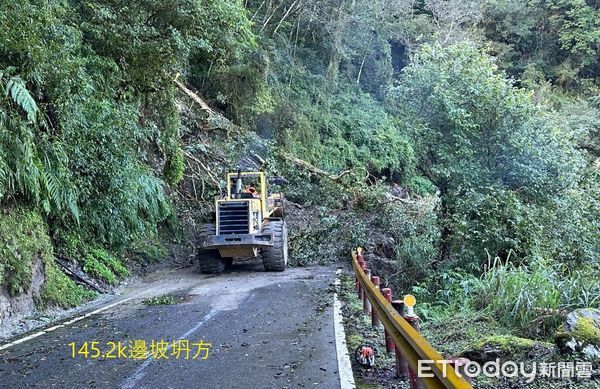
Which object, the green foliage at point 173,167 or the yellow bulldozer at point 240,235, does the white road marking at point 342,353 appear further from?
the green foliage at point 173,167

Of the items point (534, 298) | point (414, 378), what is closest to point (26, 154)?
point (414, 378)

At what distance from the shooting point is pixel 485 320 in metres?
7.89

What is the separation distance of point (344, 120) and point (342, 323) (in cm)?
2463

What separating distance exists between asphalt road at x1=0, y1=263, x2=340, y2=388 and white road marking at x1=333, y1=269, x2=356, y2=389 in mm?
90

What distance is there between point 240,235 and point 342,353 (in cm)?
893

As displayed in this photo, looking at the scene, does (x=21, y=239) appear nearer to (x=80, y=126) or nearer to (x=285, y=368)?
(x=80, y=126)

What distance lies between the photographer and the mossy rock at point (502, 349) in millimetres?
5539

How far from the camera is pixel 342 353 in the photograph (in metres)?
6.26

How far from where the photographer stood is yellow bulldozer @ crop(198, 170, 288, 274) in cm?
1492

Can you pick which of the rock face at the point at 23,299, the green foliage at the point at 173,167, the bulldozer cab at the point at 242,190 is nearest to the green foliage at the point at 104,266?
the rock face at the point at 23,299

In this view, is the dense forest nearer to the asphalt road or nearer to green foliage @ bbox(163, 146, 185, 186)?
green foliage @ bbox(163, 146, 185, 186)

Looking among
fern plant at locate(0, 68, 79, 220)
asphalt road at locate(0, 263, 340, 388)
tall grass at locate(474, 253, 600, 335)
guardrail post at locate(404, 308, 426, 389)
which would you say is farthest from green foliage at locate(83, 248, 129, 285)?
guardrail post at locate(404, 308, 426, 389)

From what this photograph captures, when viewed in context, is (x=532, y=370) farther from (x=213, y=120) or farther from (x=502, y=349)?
(x=213, y=120)

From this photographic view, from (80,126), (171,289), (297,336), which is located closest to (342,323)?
(297,336)
